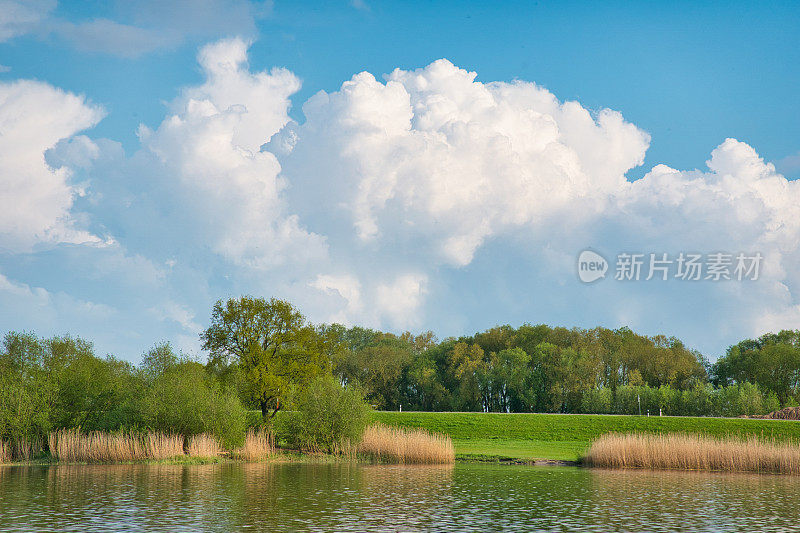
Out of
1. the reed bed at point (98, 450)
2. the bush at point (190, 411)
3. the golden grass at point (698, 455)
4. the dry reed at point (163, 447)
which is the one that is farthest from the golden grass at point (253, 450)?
the golden grass at point (698, 455)

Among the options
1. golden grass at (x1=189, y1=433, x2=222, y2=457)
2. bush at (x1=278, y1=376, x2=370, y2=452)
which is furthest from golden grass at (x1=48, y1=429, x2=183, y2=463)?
bush at (x1=278, y1=376, x2=370, y2=452)

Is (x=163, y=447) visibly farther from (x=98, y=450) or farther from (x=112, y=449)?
(x=98, y=450)

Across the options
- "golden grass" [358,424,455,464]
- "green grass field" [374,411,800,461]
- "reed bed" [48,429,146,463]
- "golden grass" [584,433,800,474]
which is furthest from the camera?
"green grass field" [374,411,800,461]

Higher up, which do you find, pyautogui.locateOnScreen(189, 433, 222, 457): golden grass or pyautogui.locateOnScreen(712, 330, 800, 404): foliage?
pyautogui.locateOnScreen(712, 330, 800, 404): foliage

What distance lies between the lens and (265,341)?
5300 cm

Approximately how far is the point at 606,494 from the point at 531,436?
108ft

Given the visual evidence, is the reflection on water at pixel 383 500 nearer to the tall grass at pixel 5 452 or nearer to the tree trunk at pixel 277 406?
the tall grass at pixel 5 452

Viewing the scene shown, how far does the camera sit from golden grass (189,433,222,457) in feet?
136

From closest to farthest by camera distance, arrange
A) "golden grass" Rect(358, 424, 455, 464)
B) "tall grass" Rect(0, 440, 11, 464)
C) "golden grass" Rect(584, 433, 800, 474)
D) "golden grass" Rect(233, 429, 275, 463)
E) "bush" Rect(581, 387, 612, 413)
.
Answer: "golden grass" Rect(584, 433, 800, 474)
"tall grass" Rect(0, 440, 11, 464)
"golden grass" Rect(358, 424, 455, 464)
"golden grass" Rect(233, 429, 275, 463)
"bush" Rect(581, 387, 612, 413)

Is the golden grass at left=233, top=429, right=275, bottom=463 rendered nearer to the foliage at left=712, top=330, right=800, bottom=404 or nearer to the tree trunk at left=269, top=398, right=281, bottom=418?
the tree trunk at left=269, top=398, right=281, bottom=418

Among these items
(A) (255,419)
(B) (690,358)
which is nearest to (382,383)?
(B) (690,358)

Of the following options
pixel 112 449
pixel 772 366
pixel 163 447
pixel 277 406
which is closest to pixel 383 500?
pixel 163 447

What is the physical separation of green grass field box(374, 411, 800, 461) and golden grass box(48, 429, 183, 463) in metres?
20.1

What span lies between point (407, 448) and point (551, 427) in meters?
22.8
